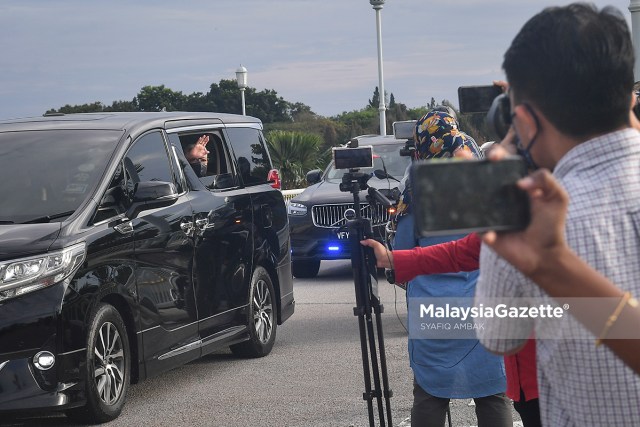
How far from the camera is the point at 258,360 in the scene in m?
9.71

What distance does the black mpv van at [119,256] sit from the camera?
677cm

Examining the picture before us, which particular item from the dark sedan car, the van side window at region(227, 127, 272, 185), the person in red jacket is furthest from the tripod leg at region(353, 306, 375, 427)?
the dark sedan car

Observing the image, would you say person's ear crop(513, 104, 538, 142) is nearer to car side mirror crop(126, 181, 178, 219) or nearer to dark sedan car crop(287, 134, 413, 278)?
car side mirror crop(126, 181, 178, 219)

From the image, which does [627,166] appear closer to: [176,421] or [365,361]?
[365,361]

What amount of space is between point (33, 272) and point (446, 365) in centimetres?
294

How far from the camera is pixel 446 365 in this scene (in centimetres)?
492

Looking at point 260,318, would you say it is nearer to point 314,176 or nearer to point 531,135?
point 314,176

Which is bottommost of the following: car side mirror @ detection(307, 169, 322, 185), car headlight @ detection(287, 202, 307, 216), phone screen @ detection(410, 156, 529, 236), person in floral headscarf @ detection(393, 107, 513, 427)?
car headlight @ detection(287, 202, 307, 216)

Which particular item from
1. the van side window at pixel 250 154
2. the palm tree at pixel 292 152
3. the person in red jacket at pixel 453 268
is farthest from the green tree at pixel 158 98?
the person in red jacket at pixel 453 268

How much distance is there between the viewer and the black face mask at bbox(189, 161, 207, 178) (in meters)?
9.12

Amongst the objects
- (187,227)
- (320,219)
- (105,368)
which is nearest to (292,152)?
(320,219)

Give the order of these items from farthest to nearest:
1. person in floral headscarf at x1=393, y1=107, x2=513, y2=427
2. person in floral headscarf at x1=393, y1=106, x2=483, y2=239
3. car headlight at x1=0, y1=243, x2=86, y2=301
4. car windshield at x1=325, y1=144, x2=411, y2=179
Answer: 1. car windshield at x1=325, y1=144, x2=411, y2=179
2. car headlight at x1=0, y1=243, x2=86, y2=301
3. person in floral headscarf at x1=393, y1=106, x2=483, y2=239
4. person in floral headscarf at x1=393, y1=107, x2=513, y2=427

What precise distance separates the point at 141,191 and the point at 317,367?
2.34 metres

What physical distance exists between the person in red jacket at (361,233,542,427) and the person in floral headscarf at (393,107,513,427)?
83 centimetres
